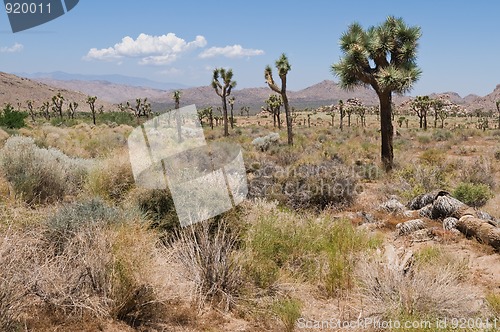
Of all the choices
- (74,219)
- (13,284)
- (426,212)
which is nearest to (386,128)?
(426,212)

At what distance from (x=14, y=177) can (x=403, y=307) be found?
8.36 m

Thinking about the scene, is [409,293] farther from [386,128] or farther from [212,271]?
[386,128]

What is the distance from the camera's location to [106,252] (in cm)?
480

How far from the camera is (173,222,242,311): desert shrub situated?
5.46 m

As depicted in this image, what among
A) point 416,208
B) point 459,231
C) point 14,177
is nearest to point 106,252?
point 14,177

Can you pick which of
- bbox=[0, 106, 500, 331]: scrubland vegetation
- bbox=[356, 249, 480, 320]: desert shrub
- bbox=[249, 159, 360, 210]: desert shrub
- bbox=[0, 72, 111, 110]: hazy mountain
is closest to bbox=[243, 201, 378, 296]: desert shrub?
bbox=[0, 106, 500, 331]: scrubland vegetation

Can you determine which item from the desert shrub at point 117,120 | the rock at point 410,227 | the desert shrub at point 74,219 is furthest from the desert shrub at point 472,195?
the desert shrub at point 117,120

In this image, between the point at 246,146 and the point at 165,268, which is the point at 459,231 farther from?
the point at 246,146

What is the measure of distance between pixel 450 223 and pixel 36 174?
30.8ft

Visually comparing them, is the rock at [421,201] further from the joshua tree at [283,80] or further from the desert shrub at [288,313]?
the joshua tree at [283,80]

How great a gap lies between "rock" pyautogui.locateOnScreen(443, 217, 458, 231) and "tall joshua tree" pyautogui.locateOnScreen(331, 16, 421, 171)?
891 cm

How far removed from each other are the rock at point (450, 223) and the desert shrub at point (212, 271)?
5.44 m

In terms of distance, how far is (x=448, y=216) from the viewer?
32.0 feet

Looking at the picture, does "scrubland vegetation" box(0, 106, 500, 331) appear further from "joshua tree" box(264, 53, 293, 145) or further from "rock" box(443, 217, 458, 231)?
"joshua tree" box(264, 53, 293, 145)
